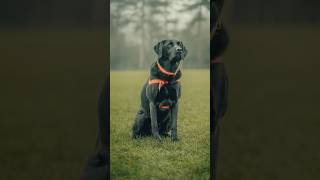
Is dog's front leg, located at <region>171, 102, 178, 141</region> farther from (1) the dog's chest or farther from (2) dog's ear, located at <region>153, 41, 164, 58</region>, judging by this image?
(2) dog's ear, located at <region>153, 41, 164, 58</region>

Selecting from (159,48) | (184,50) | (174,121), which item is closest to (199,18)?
(184,50)

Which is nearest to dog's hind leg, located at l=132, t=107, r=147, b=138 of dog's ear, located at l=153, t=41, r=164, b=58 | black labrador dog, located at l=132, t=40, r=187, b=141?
black labrador dog, located at l=132, t=40, r=187, b=141

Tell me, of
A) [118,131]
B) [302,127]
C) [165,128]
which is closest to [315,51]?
[302,127]

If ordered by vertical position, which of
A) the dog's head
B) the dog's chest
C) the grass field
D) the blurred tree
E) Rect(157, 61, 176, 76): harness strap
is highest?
the blurred tree

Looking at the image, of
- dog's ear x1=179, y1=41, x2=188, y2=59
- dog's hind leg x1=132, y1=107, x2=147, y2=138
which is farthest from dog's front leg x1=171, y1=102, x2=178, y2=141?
dog's ear x1=179, y1=41, x2=188, y2=59

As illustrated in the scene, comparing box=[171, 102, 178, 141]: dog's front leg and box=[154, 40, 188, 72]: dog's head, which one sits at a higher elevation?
box=[154, 40, 188, 72]: dog's head

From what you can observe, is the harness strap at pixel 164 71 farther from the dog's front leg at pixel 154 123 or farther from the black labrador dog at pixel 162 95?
the dog's front leg at pixel 154 123

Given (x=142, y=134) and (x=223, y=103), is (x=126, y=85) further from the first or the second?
(x=223, y=103)

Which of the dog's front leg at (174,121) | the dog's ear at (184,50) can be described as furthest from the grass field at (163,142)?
the dog's ear at (184,50)
